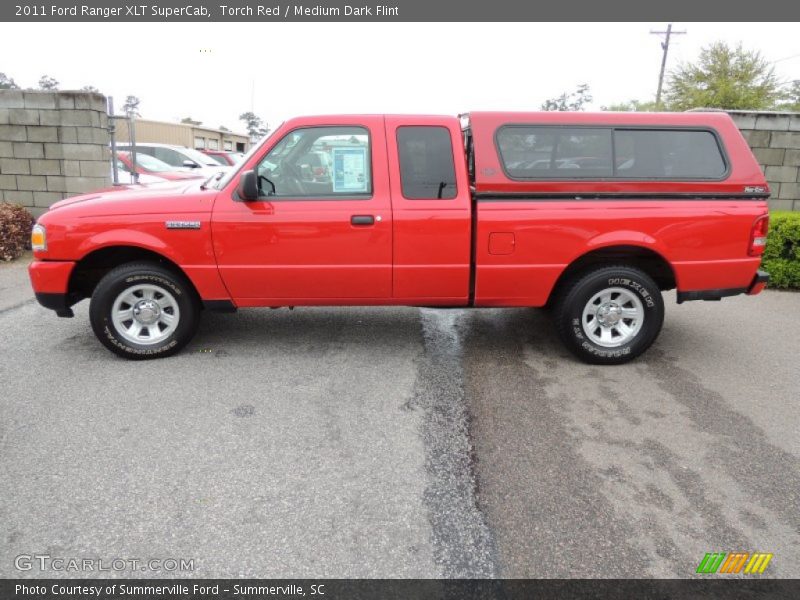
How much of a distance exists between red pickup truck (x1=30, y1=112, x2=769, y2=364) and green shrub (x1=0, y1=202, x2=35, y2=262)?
449 cm

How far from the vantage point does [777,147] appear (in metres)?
8.81

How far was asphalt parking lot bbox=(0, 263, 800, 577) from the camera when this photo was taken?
2594 mm

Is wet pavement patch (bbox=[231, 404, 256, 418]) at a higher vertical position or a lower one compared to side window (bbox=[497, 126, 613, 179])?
lower

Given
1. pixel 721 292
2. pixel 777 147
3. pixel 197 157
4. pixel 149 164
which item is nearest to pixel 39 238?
pixel 721 292

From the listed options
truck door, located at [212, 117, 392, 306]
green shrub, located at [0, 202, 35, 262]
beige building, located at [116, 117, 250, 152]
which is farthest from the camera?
beige building, located at [116, 117, 250, 152]

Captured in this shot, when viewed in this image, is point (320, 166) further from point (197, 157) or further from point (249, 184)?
point (197, 157)

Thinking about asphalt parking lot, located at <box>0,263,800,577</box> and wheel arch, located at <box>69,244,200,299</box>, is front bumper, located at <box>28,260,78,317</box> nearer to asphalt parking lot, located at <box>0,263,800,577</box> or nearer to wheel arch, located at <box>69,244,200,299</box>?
wheel arch, located at <box>69,244,200,299</box>

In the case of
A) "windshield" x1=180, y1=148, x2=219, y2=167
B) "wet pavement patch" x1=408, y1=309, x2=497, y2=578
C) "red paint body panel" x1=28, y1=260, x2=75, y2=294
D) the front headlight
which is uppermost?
"windshield" x1=180, y1=148, x2=219, y2=167

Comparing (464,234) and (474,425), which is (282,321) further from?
(474,425)

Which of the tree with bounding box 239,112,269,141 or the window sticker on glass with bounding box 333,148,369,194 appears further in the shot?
the tree with bounding box 239,112,269,141

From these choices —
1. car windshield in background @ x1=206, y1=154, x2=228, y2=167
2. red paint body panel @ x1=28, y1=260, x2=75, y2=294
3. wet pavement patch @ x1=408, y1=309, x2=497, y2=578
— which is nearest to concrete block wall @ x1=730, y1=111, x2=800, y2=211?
wet pavement patch @ x1=408, y1=309, x2=497, y2=578

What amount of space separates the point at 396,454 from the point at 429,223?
1893 mm

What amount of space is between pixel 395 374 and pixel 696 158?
298 centimetres

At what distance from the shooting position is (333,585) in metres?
2.38
